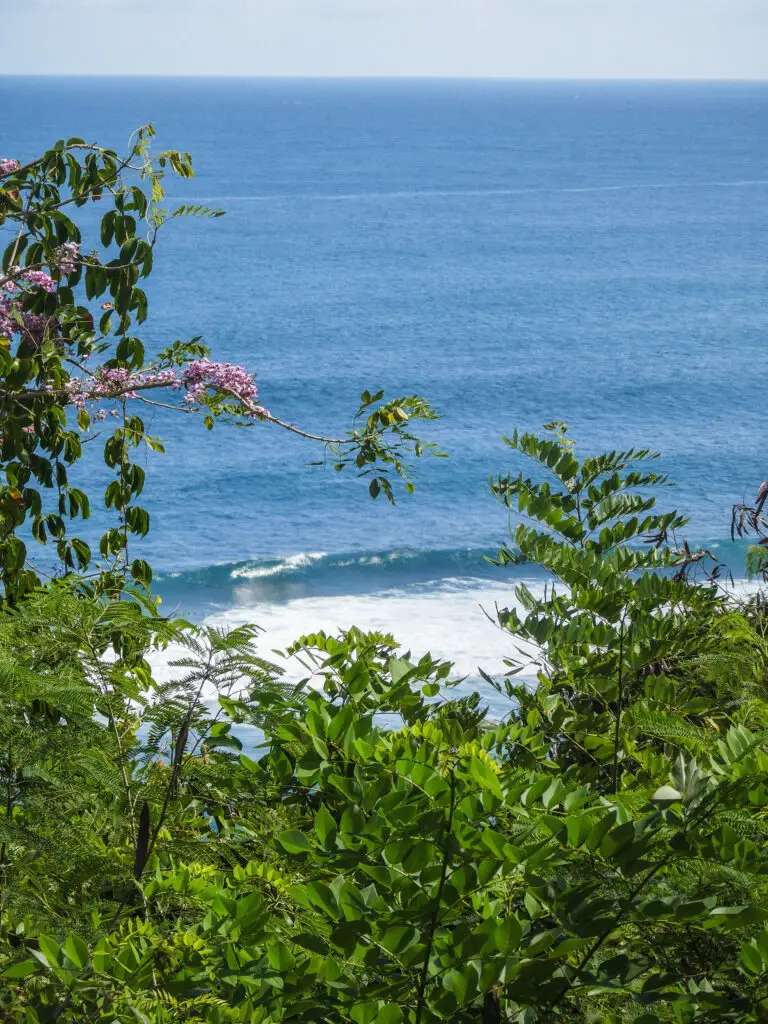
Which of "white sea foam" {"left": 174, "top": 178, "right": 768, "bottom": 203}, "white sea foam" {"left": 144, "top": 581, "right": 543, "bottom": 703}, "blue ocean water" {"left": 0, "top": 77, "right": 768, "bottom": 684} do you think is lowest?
"white sea foam" {"left": 144, "top": 581, "right": 543, "bottom": 703}

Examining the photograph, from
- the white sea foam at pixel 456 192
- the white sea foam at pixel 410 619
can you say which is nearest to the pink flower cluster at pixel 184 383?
the white sea foam at pixel 410 619

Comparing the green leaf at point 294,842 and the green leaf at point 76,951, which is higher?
the green leaf at point 294,842

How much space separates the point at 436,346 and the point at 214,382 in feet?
106

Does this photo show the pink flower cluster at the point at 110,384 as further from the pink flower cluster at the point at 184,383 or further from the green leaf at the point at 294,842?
the green leaf at the point at 294,842

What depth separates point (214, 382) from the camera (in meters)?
3.86

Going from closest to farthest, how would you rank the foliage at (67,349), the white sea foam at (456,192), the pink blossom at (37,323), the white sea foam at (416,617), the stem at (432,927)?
the stem at (432,927) < the foliage at (67,349) < the pink blossom at (37,323) < the white sea foam at (416,617) < the white sea foam at (456,192)

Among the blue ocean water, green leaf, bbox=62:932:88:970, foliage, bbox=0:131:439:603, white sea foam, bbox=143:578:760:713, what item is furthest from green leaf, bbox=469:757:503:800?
white sea foam, bbox=143:578:760:713

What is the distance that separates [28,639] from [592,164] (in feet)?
300

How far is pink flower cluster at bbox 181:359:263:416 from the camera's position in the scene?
12.6 ft

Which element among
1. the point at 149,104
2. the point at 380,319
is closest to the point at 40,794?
the point at 380,319

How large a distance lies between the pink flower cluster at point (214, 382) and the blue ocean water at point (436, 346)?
616 centimetres

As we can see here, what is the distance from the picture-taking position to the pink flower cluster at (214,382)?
3826mm

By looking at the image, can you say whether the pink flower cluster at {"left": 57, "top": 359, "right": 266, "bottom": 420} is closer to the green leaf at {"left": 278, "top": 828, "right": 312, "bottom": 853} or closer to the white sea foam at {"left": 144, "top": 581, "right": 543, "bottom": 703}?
the green leaf at {"left": 278, "top": 828, "right": 312, "bottom": 853}

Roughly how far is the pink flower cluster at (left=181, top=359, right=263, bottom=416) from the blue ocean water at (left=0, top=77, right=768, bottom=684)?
6.16 meters
